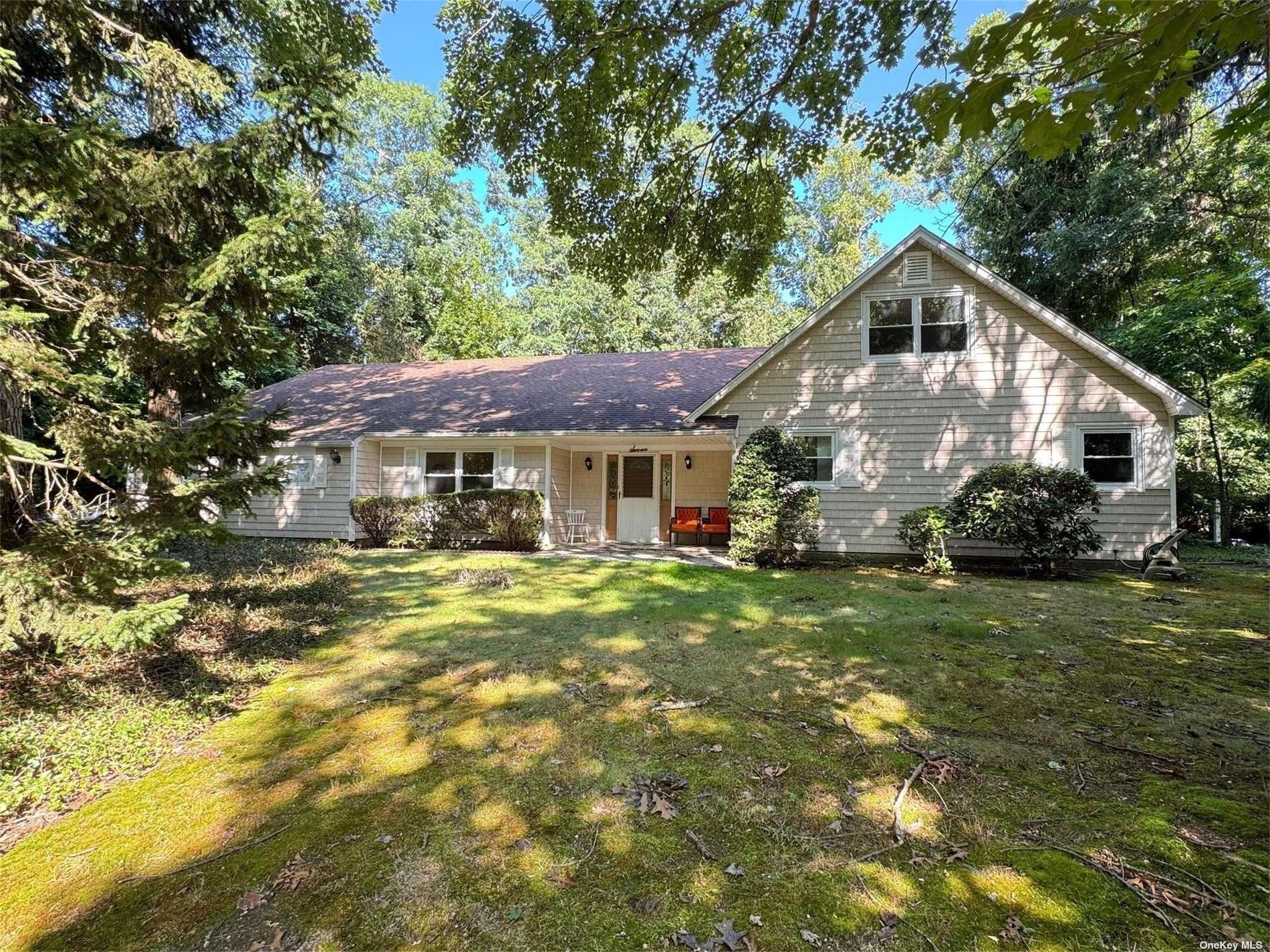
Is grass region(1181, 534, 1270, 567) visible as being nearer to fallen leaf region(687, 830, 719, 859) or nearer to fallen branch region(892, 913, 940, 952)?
fallen branch region(892, 913, 940, 952)

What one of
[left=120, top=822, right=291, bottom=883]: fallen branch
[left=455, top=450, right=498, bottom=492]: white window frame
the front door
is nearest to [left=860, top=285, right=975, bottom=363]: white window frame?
the front door

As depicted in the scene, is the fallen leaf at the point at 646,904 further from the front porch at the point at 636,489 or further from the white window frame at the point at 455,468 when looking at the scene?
the white window frame at the point at 455,468

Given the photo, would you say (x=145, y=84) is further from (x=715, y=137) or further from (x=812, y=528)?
(x=812, y=528)

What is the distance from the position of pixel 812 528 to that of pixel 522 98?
8.49 meters

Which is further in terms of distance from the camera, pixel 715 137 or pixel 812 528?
Answer: pixel 812 528

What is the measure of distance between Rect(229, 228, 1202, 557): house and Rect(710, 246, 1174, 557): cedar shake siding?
0.09ft

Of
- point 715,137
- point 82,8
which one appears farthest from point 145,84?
point 715,137

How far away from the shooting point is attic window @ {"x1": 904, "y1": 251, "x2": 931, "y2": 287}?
11109 millimetres

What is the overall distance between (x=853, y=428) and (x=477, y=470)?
9103 mm

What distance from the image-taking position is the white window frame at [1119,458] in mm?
10250

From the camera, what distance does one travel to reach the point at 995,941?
79.1 inches

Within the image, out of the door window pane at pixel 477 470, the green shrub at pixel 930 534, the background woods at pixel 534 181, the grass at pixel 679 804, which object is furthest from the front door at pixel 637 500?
the grass at pixel 679 804

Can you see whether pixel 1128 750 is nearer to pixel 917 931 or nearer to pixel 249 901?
pixel 917 931

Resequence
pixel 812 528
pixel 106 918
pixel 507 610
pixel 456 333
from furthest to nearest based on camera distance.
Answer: pixel 456 333 → pixel 812 528 → pixel 507 610 → pixel 106 918
